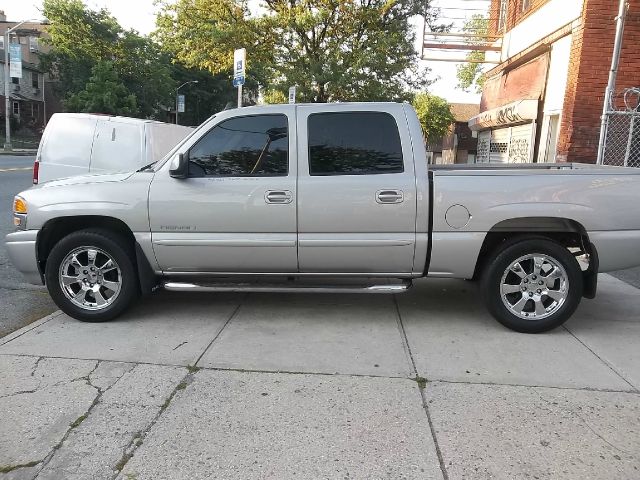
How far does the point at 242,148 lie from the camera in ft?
15.7

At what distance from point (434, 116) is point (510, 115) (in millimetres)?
39128

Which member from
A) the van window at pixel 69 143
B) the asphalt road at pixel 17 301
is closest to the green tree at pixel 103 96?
the van window at pixel 69 143

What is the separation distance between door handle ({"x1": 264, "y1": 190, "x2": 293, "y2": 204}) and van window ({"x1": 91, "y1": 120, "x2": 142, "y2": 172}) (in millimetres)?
3845

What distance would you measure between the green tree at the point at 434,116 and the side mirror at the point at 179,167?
46.0m

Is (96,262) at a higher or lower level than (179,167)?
lower

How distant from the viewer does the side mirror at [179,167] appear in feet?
15.0

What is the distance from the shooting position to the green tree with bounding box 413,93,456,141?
49.1 m

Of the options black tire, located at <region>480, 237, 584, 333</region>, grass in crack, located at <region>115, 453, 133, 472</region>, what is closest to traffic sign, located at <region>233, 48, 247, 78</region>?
black tire, located at <region>480, 237, 584, 333</region>

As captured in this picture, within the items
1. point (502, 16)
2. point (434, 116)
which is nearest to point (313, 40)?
point (502, 16)

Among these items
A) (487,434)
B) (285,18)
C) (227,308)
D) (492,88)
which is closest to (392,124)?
(227,308)

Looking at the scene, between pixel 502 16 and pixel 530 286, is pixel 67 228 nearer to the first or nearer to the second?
pixel 530 286

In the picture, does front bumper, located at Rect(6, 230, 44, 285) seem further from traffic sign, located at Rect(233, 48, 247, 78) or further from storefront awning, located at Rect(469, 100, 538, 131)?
storefront awning, located at Rect(469, 100, 538, 131)

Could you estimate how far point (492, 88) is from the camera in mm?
→ 15172

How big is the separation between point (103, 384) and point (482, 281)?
3.17 m
